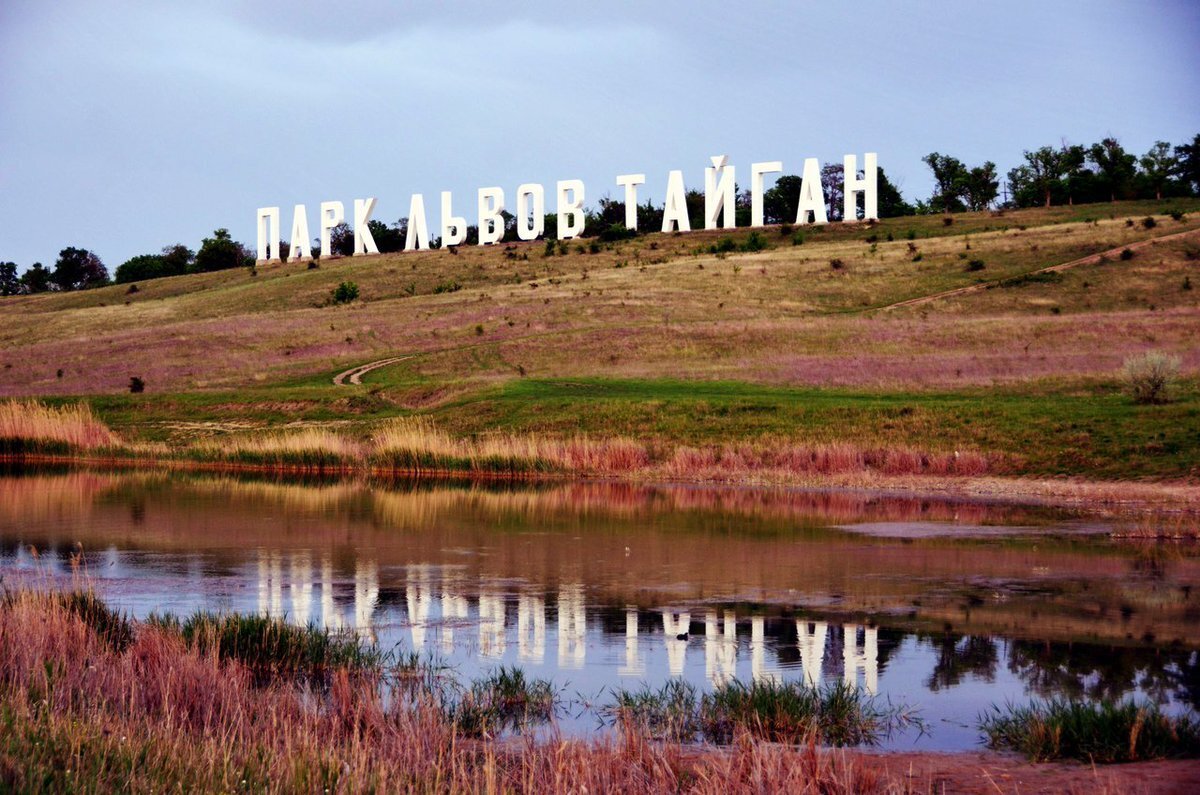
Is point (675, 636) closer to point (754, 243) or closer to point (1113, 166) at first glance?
point (754, 243)

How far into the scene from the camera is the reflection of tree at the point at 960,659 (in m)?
16.4

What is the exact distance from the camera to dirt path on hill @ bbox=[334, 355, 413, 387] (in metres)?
72.4

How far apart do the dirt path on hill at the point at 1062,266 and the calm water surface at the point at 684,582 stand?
55356 mm

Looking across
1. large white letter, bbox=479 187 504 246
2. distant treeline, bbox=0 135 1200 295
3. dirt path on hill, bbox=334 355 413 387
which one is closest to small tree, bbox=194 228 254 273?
distant treeline, bbox=0 135 1200 295

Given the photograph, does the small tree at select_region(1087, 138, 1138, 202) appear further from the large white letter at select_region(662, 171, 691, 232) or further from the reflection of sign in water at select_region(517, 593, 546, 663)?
the reflection of sign in water at select_region(517, 593, 546, 663)

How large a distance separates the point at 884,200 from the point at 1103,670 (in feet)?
528

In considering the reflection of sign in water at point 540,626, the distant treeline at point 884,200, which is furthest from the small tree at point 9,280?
the reflection of sign in water at point 540,626

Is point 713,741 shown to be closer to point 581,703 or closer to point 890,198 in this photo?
point 581,703

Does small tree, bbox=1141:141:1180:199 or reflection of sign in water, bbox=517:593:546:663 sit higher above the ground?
small tree, bbox=1141:141:1180:199

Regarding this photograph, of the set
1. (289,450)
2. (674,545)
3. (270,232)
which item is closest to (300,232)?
(270,232)

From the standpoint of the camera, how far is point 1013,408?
47500mm

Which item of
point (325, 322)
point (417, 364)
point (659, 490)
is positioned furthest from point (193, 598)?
point (325, 322)

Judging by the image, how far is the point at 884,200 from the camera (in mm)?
172500

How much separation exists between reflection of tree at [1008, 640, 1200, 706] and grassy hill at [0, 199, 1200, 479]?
22.1 metres
